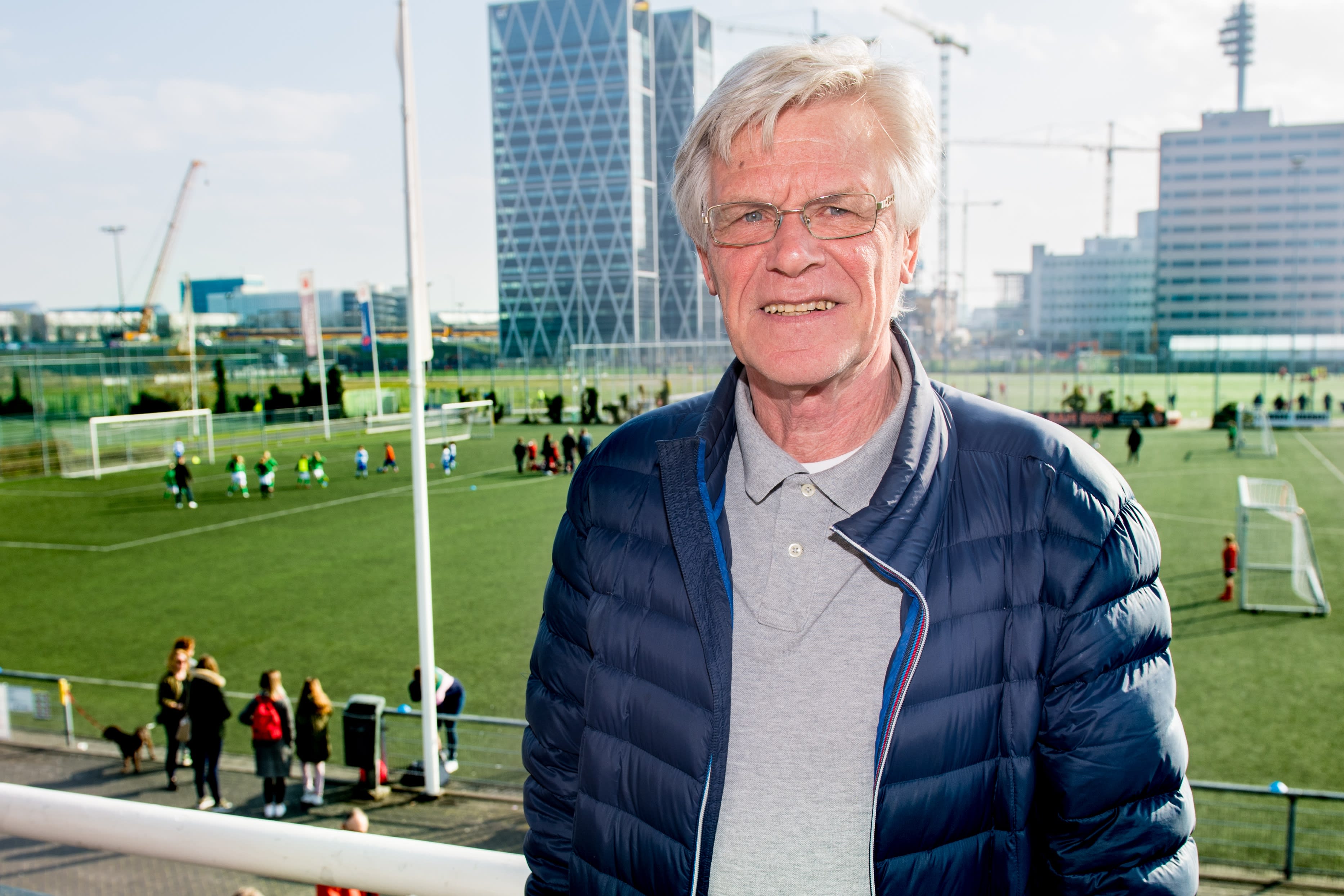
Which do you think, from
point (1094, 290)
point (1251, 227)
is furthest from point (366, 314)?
point (1094, 290)

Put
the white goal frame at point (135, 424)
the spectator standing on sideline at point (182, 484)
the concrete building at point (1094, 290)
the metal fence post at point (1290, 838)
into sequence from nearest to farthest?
the metal fence post at point (1290, 838) < the spectator standing on sideline at point (182, 484) < the white goal frame at point (135, 424) < the concrete building at point (1094, 290)

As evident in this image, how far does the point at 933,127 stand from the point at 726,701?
880 mm

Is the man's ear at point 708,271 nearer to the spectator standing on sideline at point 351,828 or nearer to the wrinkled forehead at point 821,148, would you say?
the wrinkled forehead at point 821,148

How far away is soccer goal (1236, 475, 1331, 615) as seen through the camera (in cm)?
1292

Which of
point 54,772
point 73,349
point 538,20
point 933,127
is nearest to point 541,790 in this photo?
point 933,127

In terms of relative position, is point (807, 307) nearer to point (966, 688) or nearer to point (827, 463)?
point (827, 463)

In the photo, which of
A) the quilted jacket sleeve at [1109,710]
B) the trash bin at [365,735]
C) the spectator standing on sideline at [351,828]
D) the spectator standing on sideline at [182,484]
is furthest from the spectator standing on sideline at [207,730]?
the spectator standing on sideline at [182,484]

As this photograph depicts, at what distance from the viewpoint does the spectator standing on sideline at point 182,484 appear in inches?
887

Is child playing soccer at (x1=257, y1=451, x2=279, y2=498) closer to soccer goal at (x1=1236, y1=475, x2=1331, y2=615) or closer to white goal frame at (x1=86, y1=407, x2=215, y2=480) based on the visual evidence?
white goal frame at (x1=86, y1=407, x2=215, y2=480)

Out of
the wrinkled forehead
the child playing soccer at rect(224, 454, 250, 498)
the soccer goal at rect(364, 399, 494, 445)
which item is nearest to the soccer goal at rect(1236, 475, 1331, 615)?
the wrinkled forehead

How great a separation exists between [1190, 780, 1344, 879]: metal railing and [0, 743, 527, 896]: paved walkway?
5174mm

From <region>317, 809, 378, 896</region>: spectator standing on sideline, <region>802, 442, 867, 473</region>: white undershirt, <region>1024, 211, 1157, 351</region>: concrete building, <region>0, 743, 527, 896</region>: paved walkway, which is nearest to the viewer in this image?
<region>802, 442, 867, 473</region>: white undershirt

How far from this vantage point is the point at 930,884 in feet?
3.92

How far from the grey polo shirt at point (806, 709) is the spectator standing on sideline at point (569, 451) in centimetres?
2693
